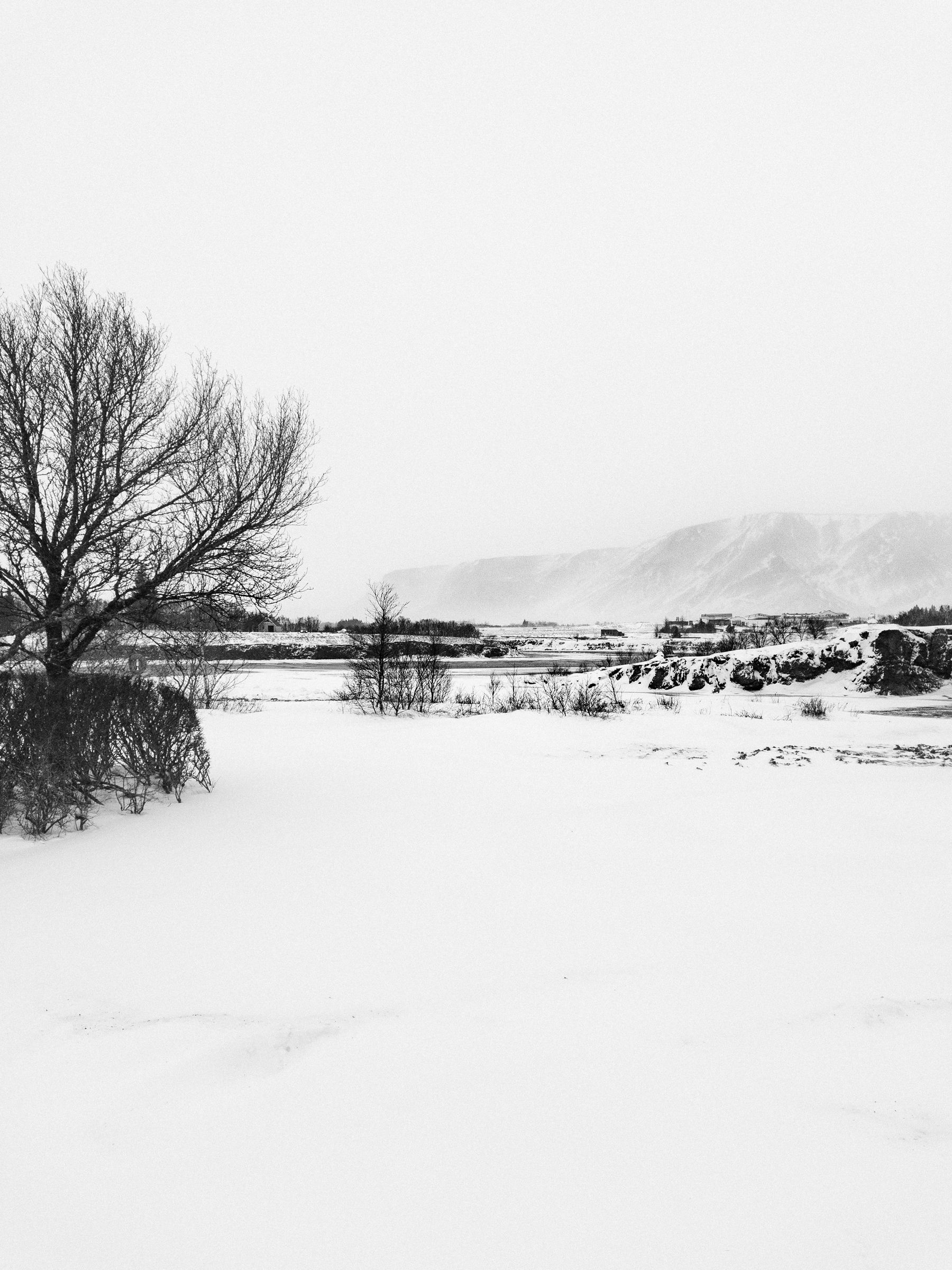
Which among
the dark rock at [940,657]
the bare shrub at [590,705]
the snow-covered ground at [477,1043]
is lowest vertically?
the snow-covered ground at [477,1043]

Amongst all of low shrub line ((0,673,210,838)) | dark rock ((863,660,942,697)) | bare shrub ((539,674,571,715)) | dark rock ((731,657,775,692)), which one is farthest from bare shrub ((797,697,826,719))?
low shrub line ((0,673,210,838))

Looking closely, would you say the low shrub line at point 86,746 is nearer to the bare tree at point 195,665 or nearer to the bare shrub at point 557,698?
the bare tree at point 195,665

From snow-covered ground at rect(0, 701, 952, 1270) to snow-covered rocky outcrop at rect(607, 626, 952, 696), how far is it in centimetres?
1619

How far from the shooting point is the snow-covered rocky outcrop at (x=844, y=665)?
20.9m

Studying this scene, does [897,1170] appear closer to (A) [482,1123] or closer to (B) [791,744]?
(A) [482,1123]

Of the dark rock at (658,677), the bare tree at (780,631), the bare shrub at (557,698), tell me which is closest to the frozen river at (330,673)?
the bare shrub at (557,698)

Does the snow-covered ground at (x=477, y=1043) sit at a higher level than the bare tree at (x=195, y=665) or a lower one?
lower

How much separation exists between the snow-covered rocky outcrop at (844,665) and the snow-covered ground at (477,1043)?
16.2 m

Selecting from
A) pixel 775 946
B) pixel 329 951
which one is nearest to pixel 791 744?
pixel 775 946

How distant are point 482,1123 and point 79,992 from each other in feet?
8.14

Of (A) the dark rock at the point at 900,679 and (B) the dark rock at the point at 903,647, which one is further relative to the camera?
(B) the dark rock at the point at 903,647

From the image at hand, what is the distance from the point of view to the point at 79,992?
3660 mm

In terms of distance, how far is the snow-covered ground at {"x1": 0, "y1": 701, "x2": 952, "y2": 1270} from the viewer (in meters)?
2.18

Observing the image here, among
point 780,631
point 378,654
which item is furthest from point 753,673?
point 780,631
